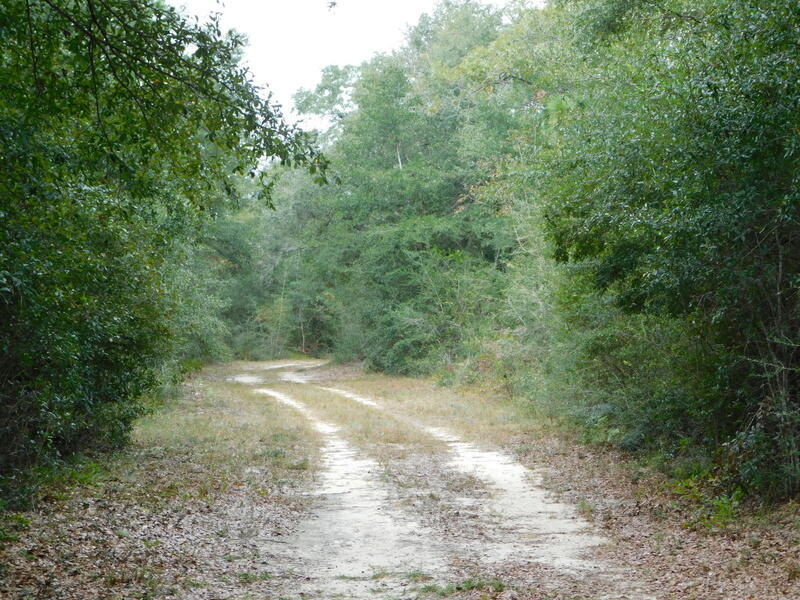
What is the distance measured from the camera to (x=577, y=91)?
15.6m

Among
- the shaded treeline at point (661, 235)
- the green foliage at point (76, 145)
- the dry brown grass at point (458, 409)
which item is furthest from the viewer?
the dry brown grass at point (458, 409)

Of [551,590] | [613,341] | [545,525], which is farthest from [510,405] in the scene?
[551,590]

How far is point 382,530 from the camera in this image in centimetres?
879

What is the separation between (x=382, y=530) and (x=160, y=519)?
266cm

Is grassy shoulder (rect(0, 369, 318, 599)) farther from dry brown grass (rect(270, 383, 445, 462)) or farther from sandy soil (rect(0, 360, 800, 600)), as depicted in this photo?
dry brown grass (rect(270, 383, 445, 462))

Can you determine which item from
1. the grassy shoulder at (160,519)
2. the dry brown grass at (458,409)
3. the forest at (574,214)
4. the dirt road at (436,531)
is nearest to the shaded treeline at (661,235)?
the forest at (574,214)

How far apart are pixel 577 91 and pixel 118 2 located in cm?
1060

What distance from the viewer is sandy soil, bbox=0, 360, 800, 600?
6.59 m

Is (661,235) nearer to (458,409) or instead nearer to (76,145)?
(76,145)

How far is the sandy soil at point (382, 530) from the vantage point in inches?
259

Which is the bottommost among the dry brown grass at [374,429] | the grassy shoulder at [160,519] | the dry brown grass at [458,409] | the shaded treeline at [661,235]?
the dry brown grass at [458,409]

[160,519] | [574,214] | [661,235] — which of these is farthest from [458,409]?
Answer: [160,519]

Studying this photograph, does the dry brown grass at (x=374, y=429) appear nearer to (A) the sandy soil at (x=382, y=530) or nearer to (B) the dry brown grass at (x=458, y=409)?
(A) the sandy soil at (x=382, y=530)

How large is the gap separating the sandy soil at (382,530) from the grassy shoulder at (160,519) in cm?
3
